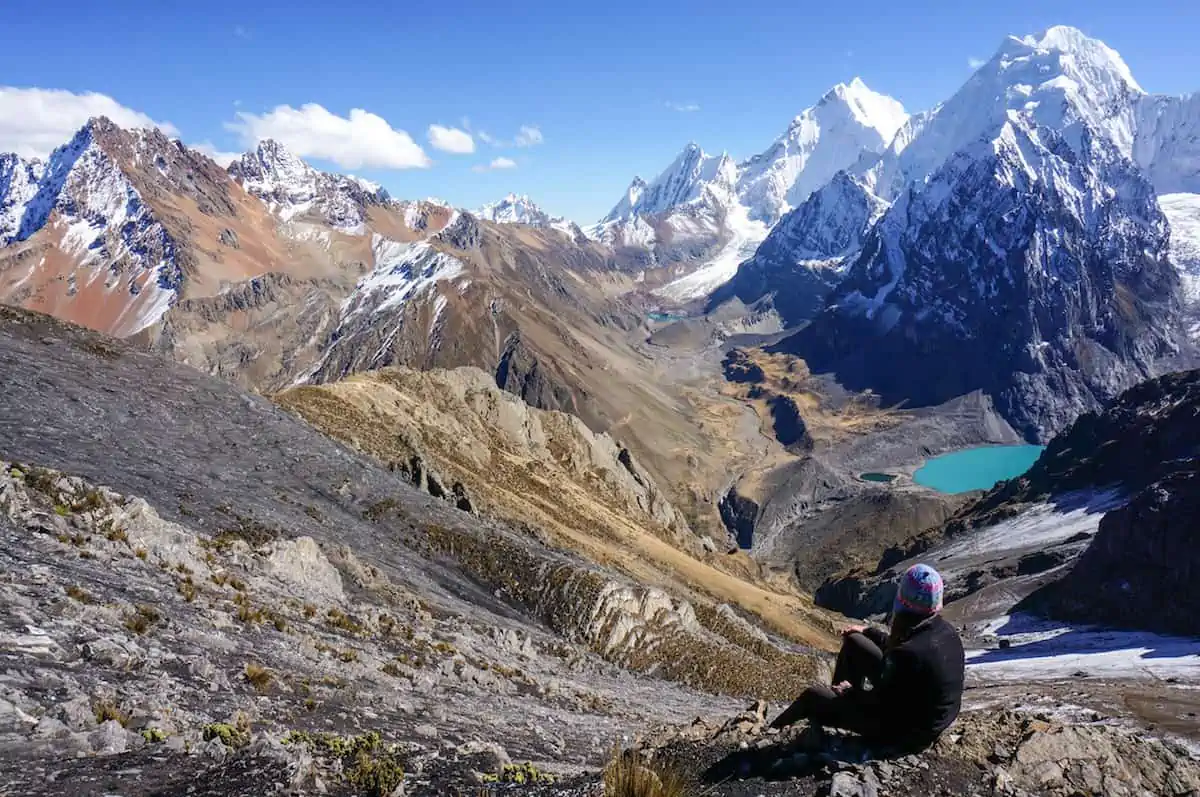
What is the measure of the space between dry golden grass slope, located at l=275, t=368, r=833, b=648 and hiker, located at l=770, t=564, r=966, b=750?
39647mm

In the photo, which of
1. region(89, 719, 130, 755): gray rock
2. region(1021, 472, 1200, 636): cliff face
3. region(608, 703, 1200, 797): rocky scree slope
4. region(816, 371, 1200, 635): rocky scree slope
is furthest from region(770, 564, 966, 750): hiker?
region(1021, 472, 1200, 636): cliff face

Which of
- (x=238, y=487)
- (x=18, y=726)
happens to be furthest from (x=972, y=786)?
(x=238, y=487)

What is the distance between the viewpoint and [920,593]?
964 centimetres

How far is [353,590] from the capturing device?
85.0 ft

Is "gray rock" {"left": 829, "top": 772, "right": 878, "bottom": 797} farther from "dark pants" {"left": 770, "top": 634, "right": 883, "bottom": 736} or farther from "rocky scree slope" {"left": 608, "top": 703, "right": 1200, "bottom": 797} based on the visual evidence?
"dark pants" {"left": 770, "top": 634, "right": 883, "bottom": 736}

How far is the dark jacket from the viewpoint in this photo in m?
9.65

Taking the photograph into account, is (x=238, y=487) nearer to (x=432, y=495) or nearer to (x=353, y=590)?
(x=353, y=590)

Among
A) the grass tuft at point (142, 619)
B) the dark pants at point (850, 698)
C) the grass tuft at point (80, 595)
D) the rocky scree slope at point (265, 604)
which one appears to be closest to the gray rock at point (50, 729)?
the rocky scree slope at point (265, 604)

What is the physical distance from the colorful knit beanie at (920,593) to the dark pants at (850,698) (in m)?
1.15

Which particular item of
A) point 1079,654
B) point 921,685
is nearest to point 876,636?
point 921,685

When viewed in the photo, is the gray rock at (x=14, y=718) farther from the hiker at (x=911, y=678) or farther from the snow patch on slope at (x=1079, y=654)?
the snow patch on slope at (x=1079, y=654)

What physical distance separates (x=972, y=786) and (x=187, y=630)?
45.6 feet

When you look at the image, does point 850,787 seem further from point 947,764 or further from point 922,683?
point 947,764

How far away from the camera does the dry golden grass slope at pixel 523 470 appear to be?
2052 inches
